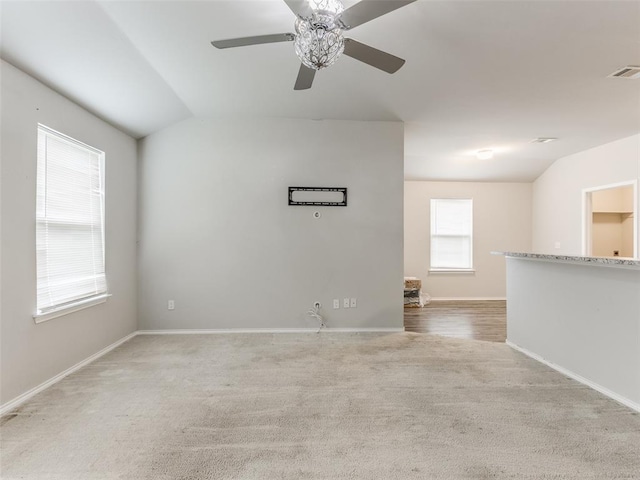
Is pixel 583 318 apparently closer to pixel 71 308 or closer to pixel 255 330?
pixel 255 330

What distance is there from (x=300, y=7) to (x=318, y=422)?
238 centimetres

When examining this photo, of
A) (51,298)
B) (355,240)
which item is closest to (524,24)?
(355,240)

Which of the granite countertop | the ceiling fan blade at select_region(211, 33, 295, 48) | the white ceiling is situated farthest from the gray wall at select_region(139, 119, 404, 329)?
the ceiling fan blade at select_region(211, 33, 295, 48)

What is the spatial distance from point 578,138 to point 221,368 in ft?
18.0

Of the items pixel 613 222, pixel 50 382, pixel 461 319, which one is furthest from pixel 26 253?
pixel 613 222

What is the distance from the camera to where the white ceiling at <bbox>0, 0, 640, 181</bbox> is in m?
1.87

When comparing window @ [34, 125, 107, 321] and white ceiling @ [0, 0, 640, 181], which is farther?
window @ [34, 125, 107, 321]

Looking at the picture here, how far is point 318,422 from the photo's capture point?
1.88m

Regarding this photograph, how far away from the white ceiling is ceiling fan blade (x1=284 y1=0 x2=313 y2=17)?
0.52 meters

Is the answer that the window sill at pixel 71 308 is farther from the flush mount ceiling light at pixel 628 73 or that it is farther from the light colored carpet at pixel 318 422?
the flush mount ceiling light at pixel 628 73

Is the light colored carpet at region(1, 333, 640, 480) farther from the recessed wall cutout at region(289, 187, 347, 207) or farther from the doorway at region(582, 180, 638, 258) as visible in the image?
the doorway at region(582, 180, 638, 258)

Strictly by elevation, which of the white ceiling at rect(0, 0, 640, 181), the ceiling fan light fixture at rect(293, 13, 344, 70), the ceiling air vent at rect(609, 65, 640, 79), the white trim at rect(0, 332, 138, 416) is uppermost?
the white ceiling at rect(0, 0, 640, 181)

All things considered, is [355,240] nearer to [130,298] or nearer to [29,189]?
[130,298]

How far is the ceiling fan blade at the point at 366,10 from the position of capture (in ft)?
4.47
